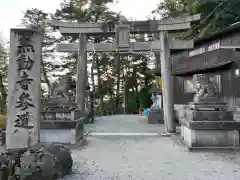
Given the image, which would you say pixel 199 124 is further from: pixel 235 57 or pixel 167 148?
pixel 235 57

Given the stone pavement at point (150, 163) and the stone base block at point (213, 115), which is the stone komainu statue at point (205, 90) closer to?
the stone base block at point (213, 115)

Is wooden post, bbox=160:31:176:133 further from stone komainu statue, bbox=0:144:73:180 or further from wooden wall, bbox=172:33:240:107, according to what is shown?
stone komainu statue, bbox=0:144:73:180

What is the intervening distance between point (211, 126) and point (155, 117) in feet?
29.4

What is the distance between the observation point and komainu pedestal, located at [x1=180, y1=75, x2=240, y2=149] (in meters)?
7.32

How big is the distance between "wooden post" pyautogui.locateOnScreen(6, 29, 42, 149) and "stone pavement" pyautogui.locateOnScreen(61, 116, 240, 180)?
4.61 ft

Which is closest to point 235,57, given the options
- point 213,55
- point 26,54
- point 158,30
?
point 213,55

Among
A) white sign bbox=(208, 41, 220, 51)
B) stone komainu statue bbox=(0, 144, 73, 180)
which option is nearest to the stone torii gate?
white sign bbox=(208, 41, 220, 51)

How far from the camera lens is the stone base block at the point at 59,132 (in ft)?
26.2

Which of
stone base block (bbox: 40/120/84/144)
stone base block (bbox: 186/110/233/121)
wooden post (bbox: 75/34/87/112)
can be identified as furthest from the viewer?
wooden post (bbox: 75/34/87/112)

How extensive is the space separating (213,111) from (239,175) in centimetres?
288

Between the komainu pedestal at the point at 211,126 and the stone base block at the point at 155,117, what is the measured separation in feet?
28.0

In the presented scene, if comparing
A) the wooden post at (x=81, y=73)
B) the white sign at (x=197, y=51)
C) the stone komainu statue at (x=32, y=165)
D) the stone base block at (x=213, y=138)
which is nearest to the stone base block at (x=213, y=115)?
the stone base block at (x=213, y=138)

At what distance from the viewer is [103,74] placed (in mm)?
29516

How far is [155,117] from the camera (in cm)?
1623
